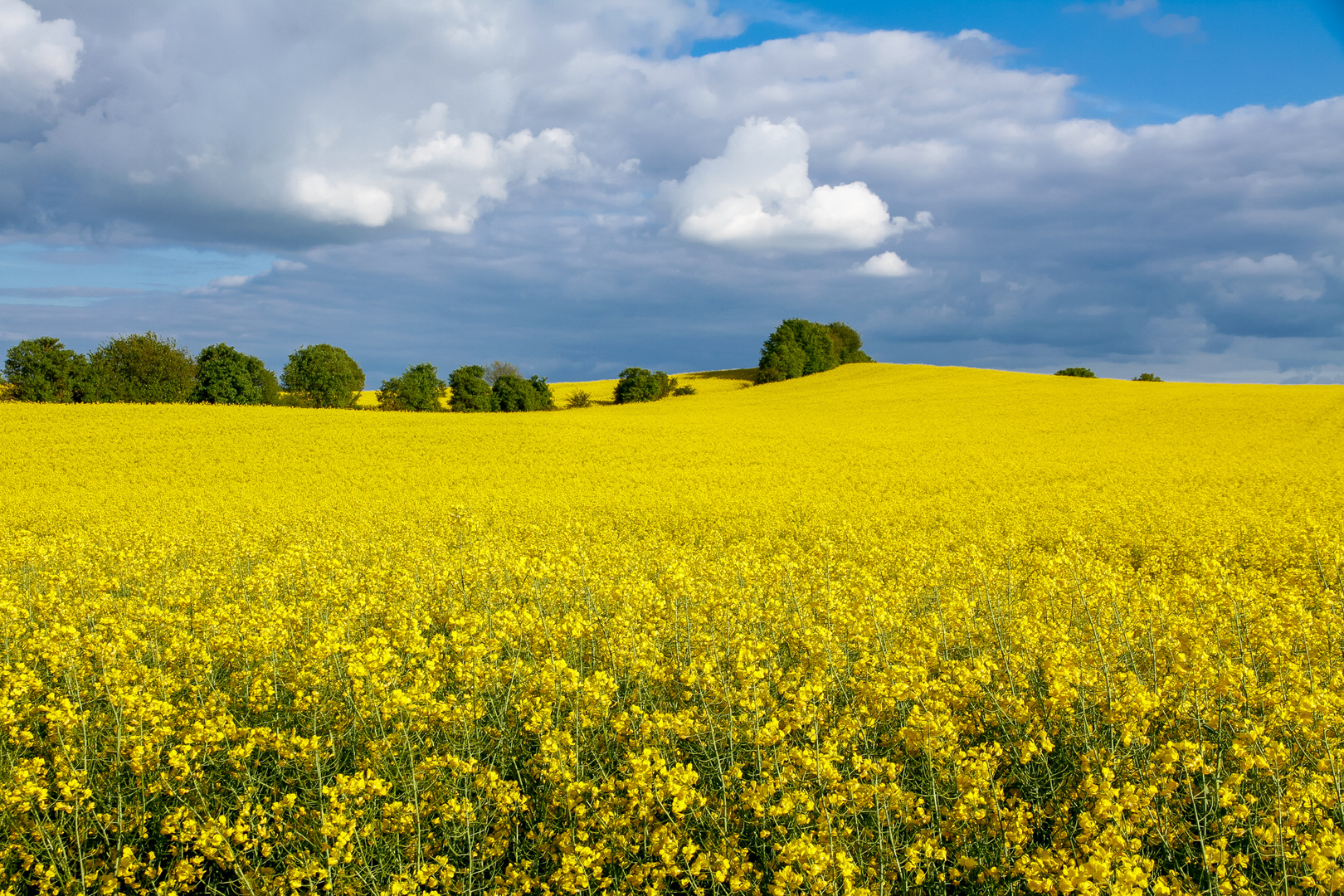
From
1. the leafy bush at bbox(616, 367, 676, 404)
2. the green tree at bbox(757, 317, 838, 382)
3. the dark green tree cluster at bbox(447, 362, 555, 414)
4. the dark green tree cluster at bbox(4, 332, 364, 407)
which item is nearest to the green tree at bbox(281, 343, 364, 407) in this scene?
the dark green tree cluster at bbox(4, 332, 364, 407)

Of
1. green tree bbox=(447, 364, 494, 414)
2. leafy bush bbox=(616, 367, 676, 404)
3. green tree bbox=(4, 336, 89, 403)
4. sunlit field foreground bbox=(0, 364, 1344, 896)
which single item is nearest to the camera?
sunlit field foreground bbox=(0, 364, 1344, 896)

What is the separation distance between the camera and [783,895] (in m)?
3.27

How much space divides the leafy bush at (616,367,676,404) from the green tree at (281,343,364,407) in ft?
78.4

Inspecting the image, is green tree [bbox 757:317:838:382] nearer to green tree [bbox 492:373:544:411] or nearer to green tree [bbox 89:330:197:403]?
green tree [bbox 492:373:544:411]

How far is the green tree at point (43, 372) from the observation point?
1879 inches

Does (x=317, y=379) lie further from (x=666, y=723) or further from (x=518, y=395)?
(x=666, y=723)

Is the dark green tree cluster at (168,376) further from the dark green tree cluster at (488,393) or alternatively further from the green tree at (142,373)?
the dark green tree cluster at (488,393)

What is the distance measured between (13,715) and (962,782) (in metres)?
6.31

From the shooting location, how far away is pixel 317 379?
58.5 metres

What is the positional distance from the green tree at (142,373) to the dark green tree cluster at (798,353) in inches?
2095

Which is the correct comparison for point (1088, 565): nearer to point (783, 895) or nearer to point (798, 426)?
point (783, 895)

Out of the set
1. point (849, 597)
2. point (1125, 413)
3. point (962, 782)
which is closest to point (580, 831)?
point (962, 782)

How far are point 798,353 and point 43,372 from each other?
6478cm

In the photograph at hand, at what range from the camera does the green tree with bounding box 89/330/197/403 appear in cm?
5075
